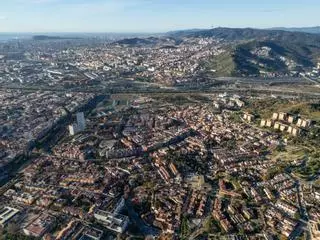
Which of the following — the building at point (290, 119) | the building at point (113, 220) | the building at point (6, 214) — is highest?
the building at point (290, 119)

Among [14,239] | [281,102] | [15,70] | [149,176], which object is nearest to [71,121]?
[149,176]

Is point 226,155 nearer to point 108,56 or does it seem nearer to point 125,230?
point 125,230

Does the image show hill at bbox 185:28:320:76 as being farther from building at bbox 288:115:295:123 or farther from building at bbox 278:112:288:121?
building at bbox 288:115:295:123

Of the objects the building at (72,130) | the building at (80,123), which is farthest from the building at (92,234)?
the building at (80,123)

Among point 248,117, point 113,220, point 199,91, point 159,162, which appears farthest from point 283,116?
point 113,220

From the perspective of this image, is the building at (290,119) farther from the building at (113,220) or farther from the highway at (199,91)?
the building at (113,220)

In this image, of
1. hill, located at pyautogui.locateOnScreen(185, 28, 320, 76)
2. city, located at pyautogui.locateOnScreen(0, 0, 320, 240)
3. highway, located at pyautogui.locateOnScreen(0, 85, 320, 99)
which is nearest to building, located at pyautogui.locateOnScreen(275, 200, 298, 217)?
city, located at pyautogui.locateOnScreen(0, 0, 320, 240)

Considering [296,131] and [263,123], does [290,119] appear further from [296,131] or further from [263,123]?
[296,131]
